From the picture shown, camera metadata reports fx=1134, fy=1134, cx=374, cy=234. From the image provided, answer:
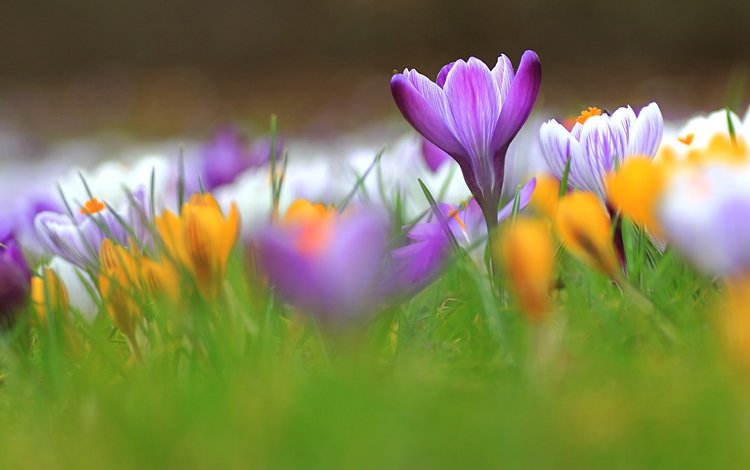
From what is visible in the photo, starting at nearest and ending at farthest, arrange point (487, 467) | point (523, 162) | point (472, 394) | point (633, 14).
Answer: point (487, 467), point (472, 394), point (523, 162), point (633, 14)

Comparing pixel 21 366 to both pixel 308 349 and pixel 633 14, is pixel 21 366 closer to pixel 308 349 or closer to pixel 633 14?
pixel 308 349

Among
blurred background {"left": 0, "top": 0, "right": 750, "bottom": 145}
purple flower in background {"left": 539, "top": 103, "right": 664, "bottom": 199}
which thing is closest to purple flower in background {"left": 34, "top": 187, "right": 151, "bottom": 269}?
purple flower in background {"left": 539, "top": 103, "right": 664, "bottom": 199}

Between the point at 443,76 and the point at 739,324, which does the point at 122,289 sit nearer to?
the point at 443,76

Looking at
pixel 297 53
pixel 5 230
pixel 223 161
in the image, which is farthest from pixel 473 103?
pixel 297 53

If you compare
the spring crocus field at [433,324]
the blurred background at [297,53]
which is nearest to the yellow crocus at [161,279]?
the spring crocus field at [433,324]

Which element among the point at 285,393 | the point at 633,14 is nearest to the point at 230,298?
the point at 285,393
